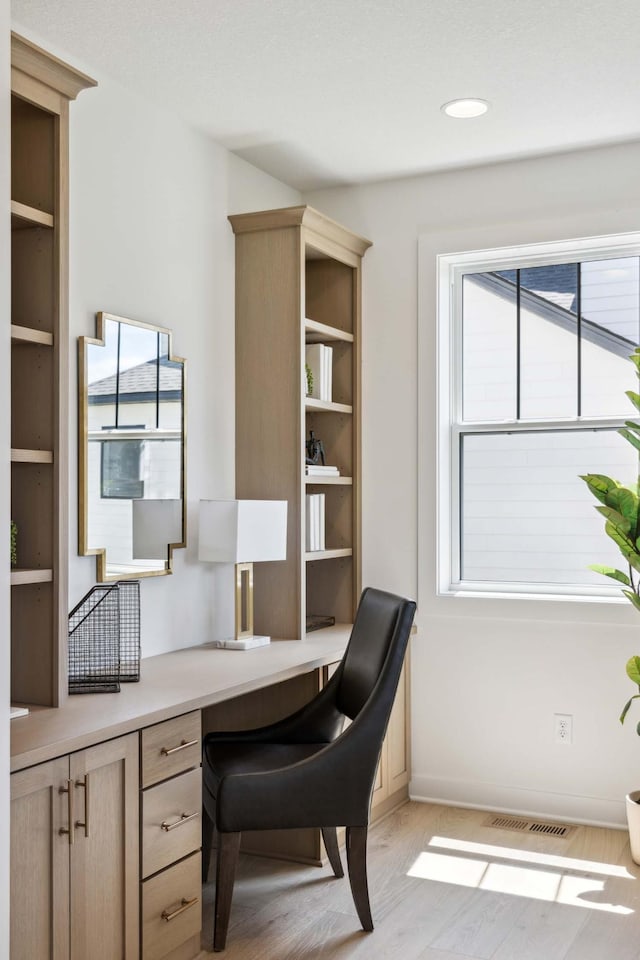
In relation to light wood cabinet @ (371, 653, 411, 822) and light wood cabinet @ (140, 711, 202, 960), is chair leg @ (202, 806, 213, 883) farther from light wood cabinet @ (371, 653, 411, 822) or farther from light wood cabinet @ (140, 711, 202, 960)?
light wood cabinet @ (371, 653, 411, 822)

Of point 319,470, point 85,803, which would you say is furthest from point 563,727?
point 85,803

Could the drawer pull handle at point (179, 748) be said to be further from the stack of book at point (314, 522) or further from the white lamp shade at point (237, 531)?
the stack of book at point (314, 522)

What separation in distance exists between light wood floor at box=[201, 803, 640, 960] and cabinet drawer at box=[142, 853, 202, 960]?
186mm

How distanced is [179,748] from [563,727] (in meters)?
1.91

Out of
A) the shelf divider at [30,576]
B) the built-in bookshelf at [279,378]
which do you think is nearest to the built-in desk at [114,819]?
the shelf divider at [30,576]

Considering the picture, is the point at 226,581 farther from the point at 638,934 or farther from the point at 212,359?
the point at 638,934

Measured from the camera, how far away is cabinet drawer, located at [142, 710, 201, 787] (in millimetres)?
2420

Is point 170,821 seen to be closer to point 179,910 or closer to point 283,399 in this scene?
point 179,910

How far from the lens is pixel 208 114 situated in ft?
11.4

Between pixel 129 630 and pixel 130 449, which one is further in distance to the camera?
pixel 130 449

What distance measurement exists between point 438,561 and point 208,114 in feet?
6.63

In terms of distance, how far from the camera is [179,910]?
8.32 feet

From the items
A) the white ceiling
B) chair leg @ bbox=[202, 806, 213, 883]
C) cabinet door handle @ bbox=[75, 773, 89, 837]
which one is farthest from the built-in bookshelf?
cabinet door handle @ bbox=[75, 773, 89, 837]
